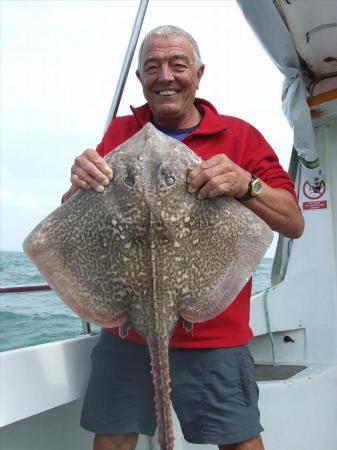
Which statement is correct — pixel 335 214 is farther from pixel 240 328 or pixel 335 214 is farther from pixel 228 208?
pixel 228 208

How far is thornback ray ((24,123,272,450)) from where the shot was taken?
1765 millimetres

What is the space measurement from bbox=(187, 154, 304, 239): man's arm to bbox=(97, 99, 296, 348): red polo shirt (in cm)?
16

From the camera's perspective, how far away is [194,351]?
86.9 inches

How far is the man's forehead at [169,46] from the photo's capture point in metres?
2.25

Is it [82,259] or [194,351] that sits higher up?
[82,259]

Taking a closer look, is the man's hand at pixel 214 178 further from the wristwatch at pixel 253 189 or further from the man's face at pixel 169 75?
the man's face at pixel 169 75

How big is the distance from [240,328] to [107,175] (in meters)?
1.02

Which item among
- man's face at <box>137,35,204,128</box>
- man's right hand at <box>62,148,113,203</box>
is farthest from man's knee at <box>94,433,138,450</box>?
man's face at <box>137,35,204,128</box>

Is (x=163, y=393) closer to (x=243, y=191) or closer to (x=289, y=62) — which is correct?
(x=243, y=191)

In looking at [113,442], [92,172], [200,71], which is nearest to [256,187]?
[92,172]

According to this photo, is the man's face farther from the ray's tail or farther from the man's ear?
the ray's tail

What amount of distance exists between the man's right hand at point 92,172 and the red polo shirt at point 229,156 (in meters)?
0.61

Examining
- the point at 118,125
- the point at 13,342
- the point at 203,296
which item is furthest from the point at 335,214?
the point at 13,342

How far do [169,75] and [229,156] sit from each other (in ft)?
1.64
